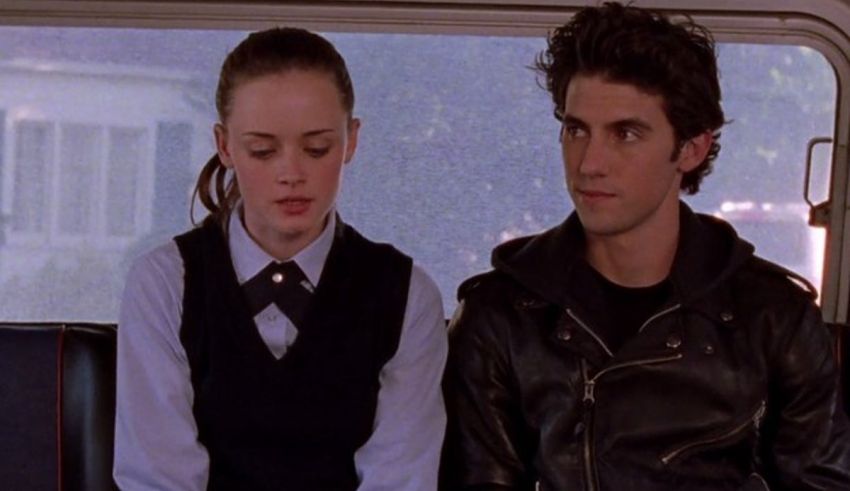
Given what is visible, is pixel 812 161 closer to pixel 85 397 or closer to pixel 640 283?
pixel 640 283

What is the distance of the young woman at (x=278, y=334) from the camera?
231 centimetres

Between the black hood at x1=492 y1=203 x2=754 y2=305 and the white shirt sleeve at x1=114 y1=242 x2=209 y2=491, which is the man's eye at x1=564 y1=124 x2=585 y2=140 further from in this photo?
the white shirt sleeve at x1=114 y1=242 x2=209 y2=491

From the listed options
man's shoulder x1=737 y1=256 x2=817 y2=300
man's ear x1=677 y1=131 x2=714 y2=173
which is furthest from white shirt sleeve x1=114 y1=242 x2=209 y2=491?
man's shoulder x1=737 y1=256 x2=817 y2=300

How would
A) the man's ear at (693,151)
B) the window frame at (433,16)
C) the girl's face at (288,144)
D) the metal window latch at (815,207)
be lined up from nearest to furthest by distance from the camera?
the girl's face at (288,144) < the man's ear at (693,151) < the window frame at (433,16) < the metal window latch at (815,207)

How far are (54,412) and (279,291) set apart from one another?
553mm

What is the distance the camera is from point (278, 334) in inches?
94.2

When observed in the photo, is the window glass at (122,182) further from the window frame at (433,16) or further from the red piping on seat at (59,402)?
the red piping on seat at (59,402)

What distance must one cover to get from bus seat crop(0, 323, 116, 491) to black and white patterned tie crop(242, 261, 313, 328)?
0.41 m

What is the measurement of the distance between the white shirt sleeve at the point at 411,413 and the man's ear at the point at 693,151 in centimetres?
54

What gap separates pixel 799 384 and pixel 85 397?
137 centimetres

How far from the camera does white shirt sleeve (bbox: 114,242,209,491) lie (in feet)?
7.57

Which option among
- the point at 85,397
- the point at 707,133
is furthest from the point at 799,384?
the point at 85,397

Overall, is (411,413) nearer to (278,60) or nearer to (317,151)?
(317,151)

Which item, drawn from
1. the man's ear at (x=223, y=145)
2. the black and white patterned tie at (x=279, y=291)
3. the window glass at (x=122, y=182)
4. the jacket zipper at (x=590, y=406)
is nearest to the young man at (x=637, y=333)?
the jacket zipper at (x=590, y=406)
